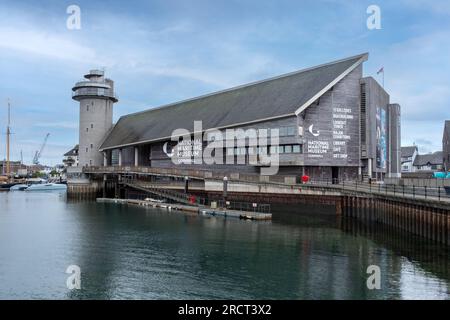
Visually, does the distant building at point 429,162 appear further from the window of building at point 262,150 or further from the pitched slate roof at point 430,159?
the window of building at point 262,150

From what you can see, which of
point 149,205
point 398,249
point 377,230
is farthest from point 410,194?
point 149,205

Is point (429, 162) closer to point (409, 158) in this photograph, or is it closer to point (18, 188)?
point (409, 158)

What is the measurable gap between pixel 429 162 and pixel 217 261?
371 ft

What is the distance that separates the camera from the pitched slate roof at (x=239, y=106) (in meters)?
53.9

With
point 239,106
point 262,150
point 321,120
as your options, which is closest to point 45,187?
point 239,106

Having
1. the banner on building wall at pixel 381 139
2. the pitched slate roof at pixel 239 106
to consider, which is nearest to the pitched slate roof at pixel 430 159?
the banner on building wall at pixel 381 139

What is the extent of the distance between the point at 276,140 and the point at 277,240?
24047mm

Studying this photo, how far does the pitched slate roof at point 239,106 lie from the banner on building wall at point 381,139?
965 centimetres

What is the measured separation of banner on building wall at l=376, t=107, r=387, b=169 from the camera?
5848cm

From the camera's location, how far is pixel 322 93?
5209 centimetres

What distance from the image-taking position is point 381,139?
60.2 meters
